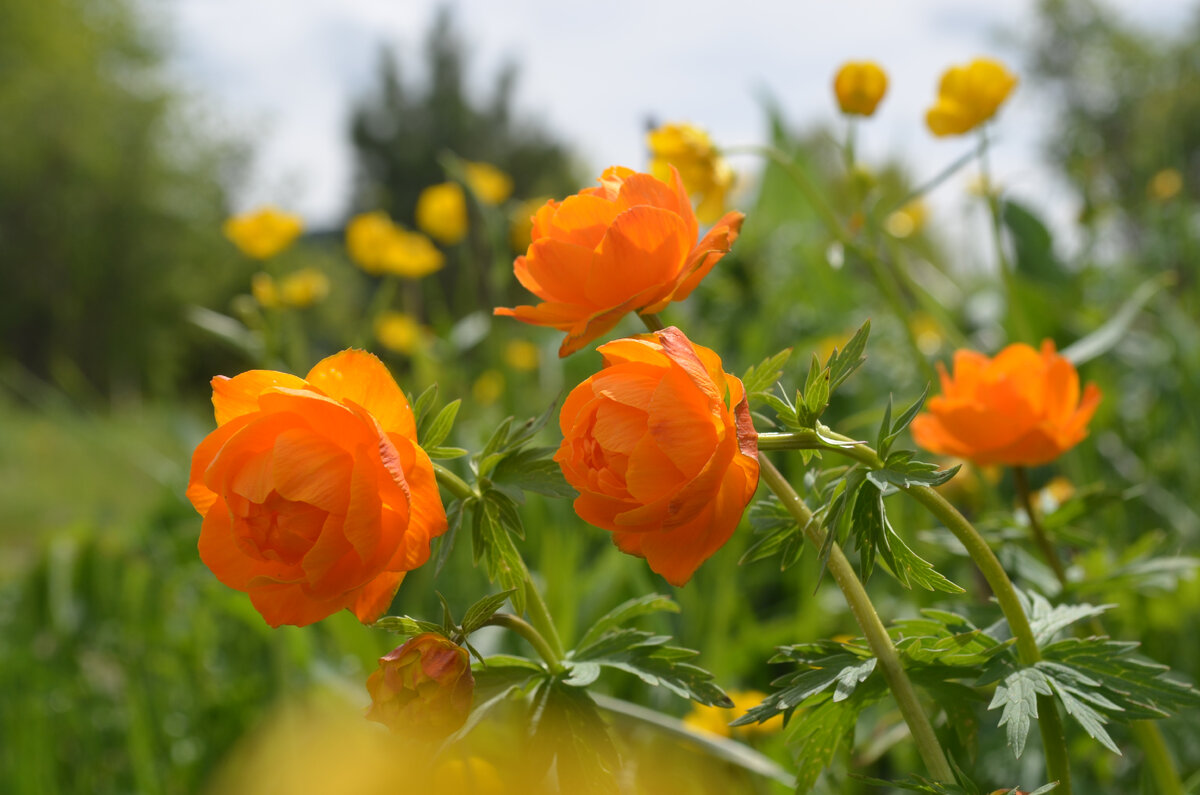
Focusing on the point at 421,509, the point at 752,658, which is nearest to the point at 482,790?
the point at 421,509

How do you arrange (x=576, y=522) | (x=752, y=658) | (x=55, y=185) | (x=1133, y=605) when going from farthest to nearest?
1. (x=55, y=185)
2. (x=576, y=522)
3. (x=752, y=658)
4. (x=1133, y=605)

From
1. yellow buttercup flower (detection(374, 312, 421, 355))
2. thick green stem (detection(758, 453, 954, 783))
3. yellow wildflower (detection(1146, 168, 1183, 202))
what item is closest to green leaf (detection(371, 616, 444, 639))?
thick green stem (detection(758, 453, 954, 783))

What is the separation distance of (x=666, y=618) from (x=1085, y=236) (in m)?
0.87

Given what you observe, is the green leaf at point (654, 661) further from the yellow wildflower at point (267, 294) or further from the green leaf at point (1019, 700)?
the yellow wildflower at point (267, 294)

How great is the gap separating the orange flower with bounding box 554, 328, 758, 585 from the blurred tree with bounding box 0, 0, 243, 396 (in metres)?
9.92

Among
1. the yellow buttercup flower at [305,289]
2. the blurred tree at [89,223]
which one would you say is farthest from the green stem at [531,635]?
the blurred tree at [89,223]

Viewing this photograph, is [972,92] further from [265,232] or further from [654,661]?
[265,232]

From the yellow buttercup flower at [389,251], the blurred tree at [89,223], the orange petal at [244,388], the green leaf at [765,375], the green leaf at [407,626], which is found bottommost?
the blurred tree at [89,223]

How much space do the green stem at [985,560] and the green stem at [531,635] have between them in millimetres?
106

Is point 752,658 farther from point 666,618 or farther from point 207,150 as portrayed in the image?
point 207,150

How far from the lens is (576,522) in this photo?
129 centimetres

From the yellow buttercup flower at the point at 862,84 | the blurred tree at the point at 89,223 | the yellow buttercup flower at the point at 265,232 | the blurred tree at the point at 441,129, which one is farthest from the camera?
the blurred tree at the point at 441,129

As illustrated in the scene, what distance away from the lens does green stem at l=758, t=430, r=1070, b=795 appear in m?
0.28

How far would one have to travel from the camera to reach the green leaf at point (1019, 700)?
269 mm
